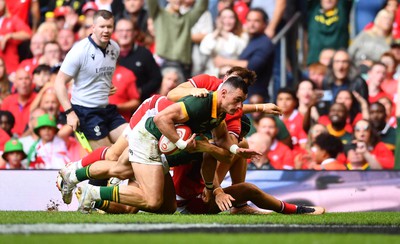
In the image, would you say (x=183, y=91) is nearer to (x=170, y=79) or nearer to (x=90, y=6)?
(x=170, y=79)

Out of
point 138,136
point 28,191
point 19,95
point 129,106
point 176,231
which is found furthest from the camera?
point 19,95

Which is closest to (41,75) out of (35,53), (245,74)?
(35,53)

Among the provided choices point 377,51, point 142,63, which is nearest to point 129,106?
point 142,63

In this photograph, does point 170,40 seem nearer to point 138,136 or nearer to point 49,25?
point 49,25

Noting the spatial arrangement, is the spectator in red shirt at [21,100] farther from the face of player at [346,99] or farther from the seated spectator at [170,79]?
the face of player at [346,99]

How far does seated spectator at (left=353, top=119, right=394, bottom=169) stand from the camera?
1570cm

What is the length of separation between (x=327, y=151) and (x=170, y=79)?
102 inches

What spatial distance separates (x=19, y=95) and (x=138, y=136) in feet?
19.7

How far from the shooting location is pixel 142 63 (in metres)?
16.3

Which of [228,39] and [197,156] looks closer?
[197,156]

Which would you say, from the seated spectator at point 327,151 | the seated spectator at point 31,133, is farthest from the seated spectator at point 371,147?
the seated spectator at point 31,133

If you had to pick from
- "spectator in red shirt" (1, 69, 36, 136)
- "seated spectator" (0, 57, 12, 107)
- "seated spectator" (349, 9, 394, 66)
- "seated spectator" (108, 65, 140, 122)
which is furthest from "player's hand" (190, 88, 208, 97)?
"seated spectator" (0, 57, 12, 107)

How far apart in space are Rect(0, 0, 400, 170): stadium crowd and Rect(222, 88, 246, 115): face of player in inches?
202

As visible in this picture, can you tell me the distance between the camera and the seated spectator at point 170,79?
53.6 feet
